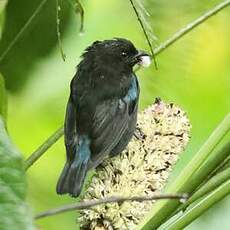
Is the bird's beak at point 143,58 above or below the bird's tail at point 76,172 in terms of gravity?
above

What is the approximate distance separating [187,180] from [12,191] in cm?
65

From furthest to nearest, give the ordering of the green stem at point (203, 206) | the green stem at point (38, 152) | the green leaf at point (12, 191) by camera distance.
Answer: the green stem at point (38, 152), the green stem at point (203, 206), the green leaf at point (12, 191)

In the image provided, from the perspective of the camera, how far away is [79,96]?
9.99 ft

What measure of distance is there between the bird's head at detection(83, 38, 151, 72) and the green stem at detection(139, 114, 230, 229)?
5.72 feet

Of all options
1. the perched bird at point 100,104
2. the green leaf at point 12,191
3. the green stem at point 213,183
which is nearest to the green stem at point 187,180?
the green stem at point 213,183

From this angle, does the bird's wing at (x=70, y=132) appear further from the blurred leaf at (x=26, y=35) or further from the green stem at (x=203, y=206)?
the green stem at (x=203, y=206)

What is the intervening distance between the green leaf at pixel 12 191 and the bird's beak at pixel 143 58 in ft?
4.94

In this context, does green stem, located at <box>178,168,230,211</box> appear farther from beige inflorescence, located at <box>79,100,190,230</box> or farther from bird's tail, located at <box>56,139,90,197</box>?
bird's tail, located at <box>56,139,90,197</box>

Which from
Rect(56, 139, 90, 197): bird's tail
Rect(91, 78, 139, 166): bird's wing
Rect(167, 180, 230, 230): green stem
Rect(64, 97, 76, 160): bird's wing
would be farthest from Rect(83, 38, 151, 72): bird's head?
Rect(167, 180, 230, 230): green stem

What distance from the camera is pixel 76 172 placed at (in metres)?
2.66

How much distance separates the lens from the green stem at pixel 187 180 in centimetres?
143

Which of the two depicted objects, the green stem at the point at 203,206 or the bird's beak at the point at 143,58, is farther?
the bird's beak at the point at 143,58

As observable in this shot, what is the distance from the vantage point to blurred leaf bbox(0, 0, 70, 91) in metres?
2.52

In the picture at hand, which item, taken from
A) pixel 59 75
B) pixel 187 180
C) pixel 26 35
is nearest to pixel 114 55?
pixel 59 75
